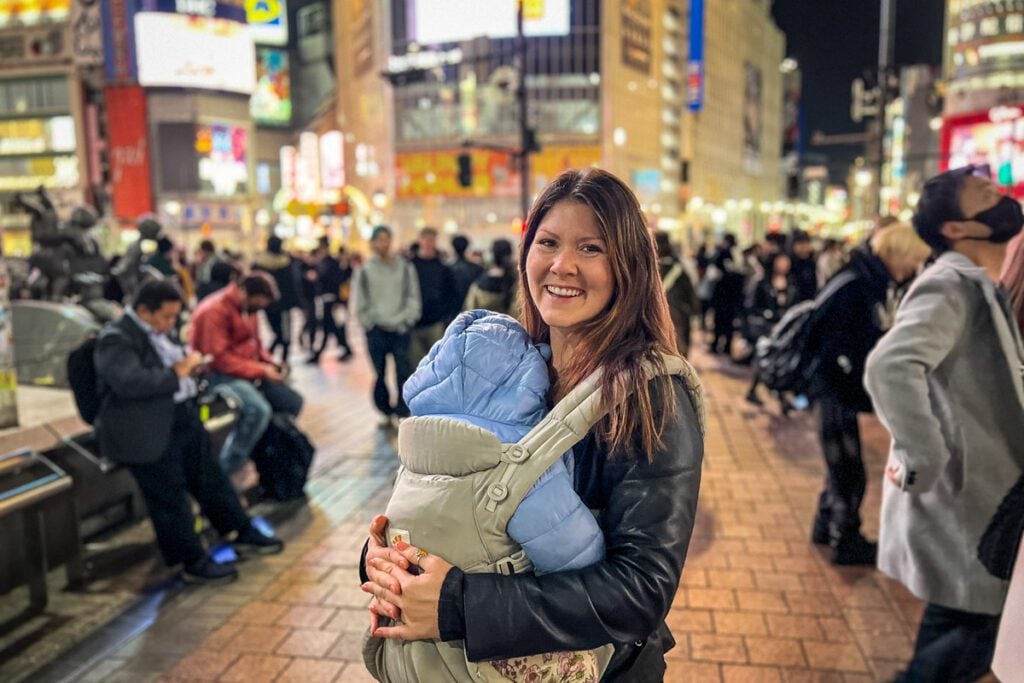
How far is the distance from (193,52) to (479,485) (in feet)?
207

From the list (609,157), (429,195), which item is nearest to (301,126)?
(429,195)

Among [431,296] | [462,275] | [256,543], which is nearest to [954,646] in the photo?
[256,543]

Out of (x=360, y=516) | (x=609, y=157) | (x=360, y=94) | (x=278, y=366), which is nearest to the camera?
(x=360, y=516)

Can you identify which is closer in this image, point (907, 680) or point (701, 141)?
point (907, 680)

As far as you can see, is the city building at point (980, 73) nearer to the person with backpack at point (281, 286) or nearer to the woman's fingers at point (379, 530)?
the person with backpack at point (281, 286)

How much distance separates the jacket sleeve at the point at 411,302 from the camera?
7957 millimetres

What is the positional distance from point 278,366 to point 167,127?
5787 centimetres

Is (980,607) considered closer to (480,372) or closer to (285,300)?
(480,372)

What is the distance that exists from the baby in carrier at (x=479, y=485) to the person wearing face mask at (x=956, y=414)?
5.41 feet

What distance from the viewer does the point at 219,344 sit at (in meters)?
5.58

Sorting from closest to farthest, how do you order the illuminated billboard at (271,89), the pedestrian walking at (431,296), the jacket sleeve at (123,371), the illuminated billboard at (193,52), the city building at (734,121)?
1. the jacket sleeve at (123,371)
2. the pedestrian walking at (431,296)
3. the illuminated billboard at (193,52)
4. the city building at (734,121)
5. the illuminated billboard at (271,89)

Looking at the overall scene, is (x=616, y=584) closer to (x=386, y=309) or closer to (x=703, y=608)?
(x=703, y=608)

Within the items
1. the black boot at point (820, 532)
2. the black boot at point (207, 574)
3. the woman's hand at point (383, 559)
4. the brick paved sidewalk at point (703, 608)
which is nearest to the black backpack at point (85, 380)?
the black boot at point (207, 574)

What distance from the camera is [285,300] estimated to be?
37.2 ft
